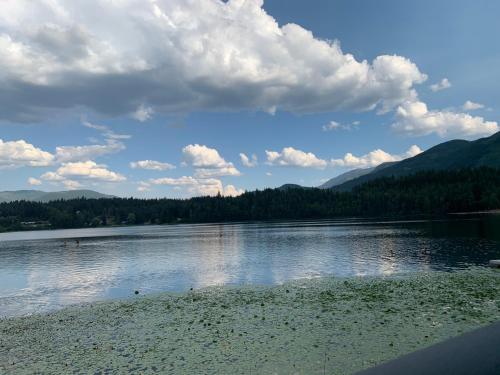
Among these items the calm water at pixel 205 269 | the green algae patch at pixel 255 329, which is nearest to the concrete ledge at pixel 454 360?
the green algae patch at pixel 255 329

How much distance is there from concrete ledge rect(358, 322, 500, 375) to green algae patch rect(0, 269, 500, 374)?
375 inches

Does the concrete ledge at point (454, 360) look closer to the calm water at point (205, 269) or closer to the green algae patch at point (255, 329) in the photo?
the green algae patch at point (255, 329)

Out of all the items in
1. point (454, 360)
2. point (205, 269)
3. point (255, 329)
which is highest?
point (454, 360)

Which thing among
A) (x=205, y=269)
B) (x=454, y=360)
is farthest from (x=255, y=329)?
(x=205, y=269)

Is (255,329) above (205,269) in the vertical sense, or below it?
above

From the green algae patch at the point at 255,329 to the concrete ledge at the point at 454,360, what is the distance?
375 inches

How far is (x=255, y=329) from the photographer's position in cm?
3009

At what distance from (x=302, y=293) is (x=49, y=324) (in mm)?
26756

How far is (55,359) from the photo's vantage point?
26219 millimetres

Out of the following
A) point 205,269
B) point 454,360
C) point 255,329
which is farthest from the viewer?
point 205,269

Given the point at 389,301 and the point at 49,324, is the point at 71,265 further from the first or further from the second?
the point at 389,301

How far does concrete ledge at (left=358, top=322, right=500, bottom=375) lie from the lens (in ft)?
34.0

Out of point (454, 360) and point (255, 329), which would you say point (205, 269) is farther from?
point (454, 360)

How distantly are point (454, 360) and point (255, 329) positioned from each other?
20.8m
